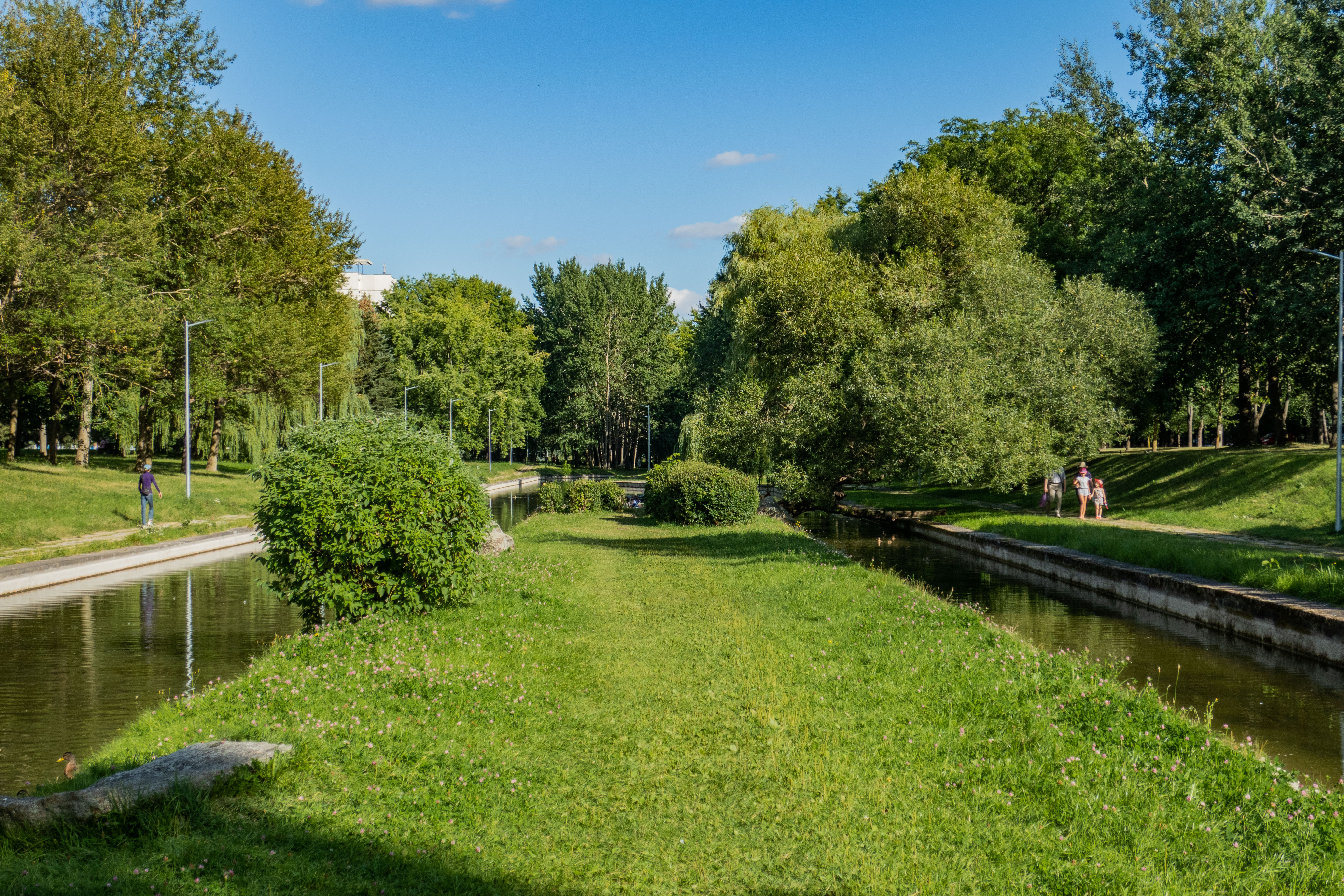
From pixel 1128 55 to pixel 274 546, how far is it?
1507 inches

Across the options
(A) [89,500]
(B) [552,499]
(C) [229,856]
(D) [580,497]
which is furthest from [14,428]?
(C) [229,856]

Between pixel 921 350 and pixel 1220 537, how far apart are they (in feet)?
28.2

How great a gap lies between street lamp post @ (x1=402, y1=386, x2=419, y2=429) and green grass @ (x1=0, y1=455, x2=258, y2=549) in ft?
22.2

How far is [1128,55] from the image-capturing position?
120 feet

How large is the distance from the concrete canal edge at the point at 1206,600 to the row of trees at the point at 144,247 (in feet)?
105

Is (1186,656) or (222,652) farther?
(1186,656)

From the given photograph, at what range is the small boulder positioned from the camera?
17.4 meters

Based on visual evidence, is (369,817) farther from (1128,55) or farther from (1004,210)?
(1128,55)

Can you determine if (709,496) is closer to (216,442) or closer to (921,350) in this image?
(921,350)

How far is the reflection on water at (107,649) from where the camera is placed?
27.4ft

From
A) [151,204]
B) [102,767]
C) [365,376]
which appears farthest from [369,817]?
[365,376]

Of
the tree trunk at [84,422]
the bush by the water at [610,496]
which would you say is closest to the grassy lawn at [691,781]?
the bush by the water at [610,496]

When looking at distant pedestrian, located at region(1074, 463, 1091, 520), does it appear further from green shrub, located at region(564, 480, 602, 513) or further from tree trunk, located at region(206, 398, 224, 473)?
tree trunk, located at region(206, 398, 224, 473)

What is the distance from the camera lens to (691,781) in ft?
20.9
